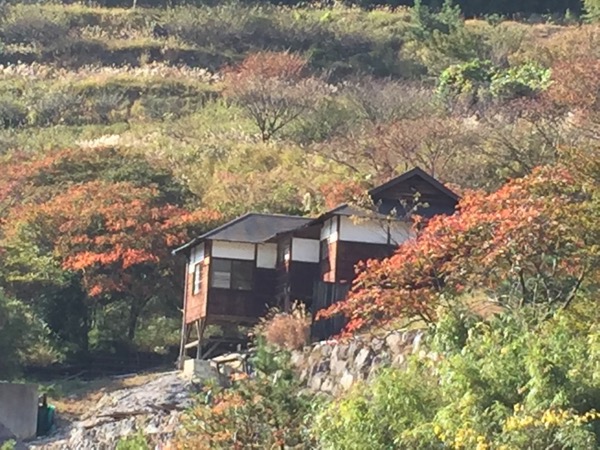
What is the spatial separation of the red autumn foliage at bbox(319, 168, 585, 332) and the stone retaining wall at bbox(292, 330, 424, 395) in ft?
2.41

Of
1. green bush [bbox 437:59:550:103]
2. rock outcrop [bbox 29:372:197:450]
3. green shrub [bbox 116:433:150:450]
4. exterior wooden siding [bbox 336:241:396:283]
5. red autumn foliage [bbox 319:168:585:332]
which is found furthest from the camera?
green bush [bbox 437:59:550:103]

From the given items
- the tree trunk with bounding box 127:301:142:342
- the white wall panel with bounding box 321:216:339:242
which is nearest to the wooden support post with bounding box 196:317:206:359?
the white wall panel with bounding box 321:216:339:242

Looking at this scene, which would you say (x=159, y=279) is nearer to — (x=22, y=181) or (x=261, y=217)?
(x=261, y=217)

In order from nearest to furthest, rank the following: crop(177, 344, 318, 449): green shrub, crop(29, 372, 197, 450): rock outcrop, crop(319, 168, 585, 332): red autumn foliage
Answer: crop(177, 344, 318, 449): green shrub < crop(319, 168, 585, 332): red autumn foliage < crop(29, 372, 197, 450): rock outcrop

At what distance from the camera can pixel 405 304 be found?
23.2 m

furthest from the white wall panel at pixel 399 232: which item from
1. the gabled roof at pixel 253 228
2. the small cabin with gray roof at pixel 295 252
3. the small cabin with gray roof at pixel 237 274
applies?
the small cabin with gray roof at pixel 237 274

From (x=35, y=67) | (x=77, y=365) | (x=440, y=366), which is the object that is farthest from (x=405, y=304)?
(x=35, y=67)

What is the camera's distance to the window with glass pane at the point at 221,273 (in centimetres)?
3438

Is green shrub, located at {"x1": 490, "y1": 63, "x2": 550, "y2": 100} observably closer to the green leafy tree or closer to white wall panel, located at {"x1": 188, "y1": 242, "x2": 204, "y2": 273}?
white wall panel, located at {"x1": 188, "y1": 242, "x2": 204, "y2": 273}

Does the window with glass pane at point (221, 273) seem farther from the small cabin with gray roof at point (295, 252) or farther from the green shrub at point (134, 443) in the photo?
the green shrub at point (134, 443)

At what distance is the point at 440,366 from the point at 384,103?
36.8 metres

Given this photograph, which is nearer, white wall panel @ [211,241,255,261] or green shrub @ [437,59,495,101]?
white wall panel @ [211,241,255,261]

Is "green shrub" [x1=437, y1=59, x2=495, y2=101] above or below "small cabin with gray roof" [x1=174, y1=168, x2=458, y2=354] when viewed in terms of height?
above

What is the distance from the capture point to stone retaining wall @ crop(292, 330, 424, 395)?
2520cm
